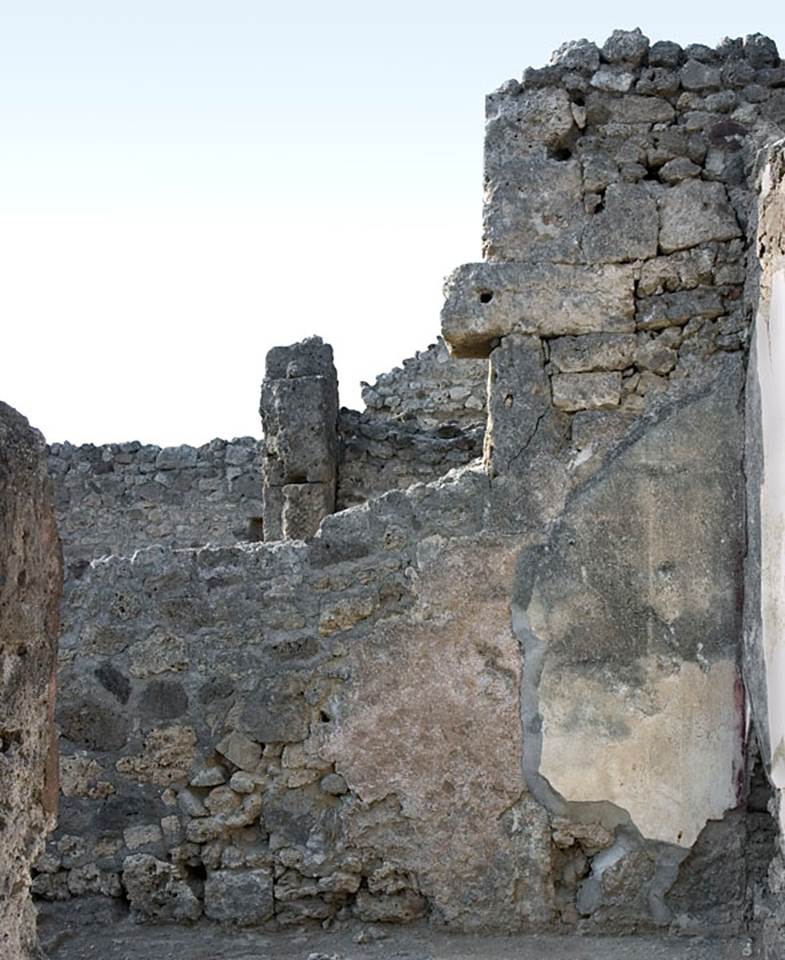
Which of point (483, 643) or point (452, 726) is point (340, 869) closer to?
point (452, 726)

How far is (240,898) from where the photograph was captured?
4668 millimetres

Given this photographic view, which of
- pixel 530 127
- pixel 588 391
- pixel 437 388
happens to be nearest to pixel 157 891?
pixel 588 391

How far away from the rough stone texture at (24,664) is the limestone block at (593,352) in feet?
8.50

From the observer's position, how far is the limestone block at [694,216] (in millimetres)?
4742

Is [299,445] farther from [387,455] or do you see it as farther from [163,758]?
[163,758]

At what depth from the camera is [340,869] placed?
15.3 ft

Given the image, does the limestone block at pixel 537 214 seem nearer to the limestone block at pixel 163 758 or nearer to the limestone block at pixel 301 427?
the limestone block at pixel 163 758

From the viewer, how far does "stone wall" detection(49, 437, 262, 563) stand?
421 inches

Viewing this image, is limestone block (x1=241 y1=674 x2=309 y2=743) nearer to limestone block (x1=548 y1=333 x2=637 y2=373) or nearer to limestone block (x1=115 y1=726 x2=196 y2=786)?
limestone block (x1=115 y1=726 x2=196 y2=786)

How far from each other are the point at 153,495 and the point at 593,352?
6.70 metres

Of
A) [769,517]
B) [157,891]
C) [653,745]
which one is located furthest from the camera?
[157,891]

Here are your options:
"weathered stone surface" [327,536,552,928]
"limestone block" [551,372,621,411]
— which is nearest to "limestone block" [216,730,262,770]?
"weathered stone surface" [327,536,552,928]

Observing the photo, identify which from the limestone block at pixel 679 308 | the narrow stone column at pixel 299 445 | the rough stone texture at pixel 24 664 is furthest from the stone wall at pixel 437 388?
the rough stone texture at pixel 24 664

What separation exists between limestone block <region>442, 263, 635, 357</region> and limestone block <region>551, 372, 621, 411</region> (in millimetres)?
162
